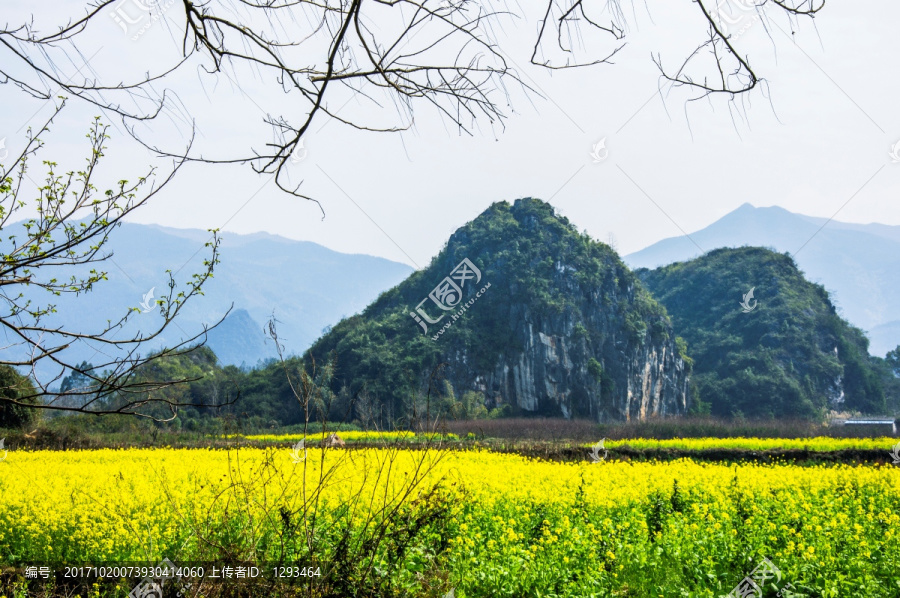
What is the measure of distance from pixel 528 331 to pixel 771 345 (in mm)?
27777

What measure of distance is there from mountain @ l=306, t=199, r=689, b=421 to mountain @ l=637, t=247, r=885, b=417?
7.47 m

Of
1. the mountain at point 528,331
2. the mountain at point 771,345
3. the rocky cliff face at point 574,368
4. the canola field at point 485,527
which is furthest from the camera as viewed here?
the mountain at point 771,345

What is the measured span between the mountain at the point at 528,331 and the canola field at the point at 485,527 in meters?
39.1

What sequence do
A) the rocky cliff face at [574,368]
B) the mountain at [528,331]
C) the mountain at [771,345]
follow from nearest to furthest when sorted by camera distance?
the mountain at [528,331]
the rocky cliff face at [574,368]
the mountain at [771,345]

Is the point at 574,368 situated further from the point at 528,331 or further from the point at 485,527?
the point at 485,527

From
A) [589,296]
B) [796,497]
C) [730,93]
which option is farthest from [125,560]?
[589,296]

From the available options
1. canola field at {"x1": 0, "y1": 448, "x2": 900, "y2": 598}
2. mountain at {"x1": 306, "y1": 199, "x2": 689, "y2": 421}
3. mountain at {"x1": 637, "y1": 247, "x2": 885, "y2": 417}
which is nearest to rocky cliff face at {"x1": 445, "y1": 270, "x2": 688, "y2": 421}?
mountain at {"x1": 306, "y1": 199, "x2": 689, "y2": 421}

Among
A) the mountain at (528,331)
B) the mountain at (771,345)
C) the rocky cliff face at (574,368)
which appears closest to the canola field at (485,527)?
the mountain at (528,331)

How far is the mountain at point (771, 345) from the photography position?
62.8 metres

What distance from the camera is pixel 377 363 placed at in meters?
49.4

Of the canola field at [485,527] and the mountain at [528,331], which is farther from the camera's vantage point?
the mountain at [528,331]

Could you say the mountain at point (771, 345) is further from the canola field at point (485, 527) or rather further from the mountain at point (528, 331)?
the canola field at point (485, 527)

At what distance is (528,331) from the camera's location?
55750 mm

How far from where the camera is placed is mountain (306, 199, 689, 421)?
53344 mm
